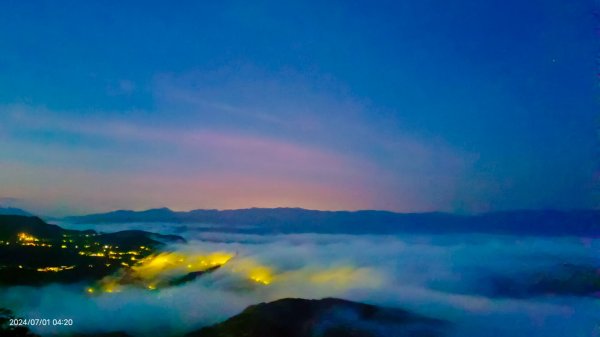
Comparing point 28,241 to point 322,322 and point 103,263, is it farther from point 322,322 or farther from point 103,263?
point 322,322

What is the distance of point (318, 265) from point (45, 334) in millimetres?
103809

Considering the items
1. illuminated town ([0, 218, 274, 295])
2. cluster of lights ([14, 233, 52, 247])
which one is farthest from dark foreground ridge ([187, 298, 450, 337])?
cluster of lights ([14, 233, 52, 247])

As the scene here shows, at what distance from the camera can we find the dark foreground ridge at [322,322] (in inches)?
3036

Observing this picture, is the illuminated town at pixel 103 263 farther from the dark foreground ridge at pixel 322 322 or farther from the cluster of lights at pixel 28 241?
the dark foreground ridge at pixel 322 322

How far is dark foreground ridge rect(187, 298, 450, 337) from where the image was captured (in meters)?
77.1

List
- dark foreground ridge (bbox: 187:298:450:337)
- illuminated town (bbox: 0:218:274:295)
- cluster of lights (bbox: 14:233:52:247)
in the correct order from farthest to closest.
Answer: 1. cluster of lights (bbox: 14:233:52:247)
2. illuminated town (bbox: 0:218:274:295)
3. dark foreground ridge (bbox: 187:298:450:337)

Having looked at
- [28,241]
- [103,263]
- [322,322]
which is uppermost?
[28,241]

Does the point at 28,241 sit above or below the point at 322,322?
above

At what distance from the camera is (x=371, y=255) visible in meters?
183

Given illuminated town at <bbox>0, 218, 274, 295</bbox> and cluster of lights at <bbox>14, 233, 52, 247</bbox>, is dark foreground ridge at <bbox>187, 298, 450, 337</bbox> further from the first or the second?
cluster of lights at <bbox>14, 233, 52, 247</bbox>

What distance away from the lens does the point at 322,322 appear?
80.6 metres

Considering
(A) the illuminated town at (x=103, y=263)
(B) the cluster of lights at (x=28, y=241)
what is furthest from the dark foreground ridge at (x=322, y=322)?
(B) the cluster of lights at (x=28, y=241)

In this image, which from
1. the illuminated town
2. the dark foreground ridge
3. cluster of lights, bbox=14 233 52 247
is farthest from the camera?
cluster of lights, bbox=14 233 52 247

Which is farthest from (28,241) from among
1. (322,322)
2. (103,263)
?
(322,322)
